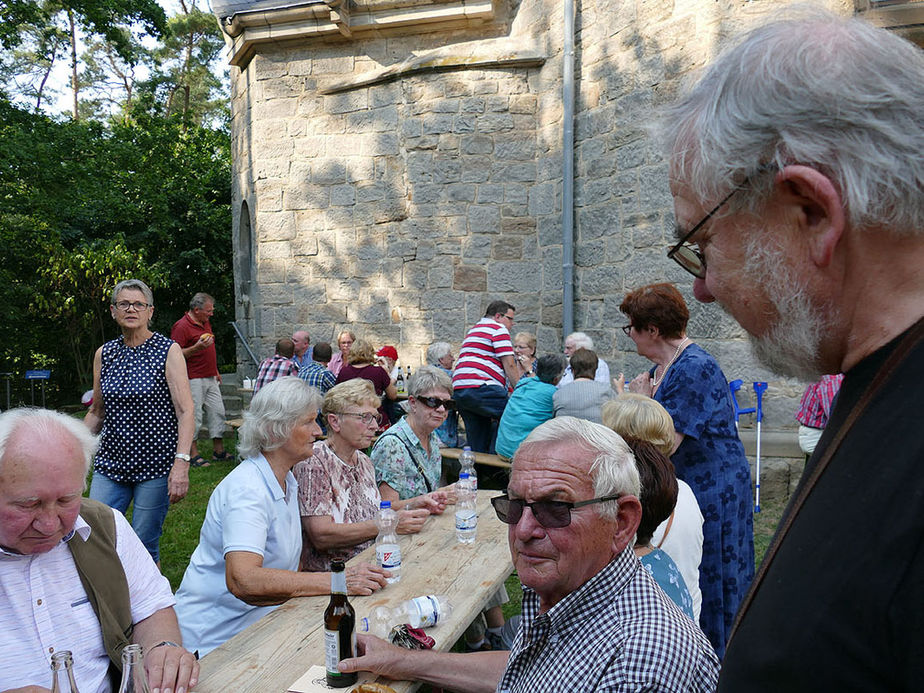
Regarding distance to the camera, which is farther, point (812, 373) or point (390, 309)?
point (390, 309)

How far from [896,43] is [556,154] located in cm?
807

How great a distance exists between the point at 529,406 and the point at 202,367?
16.0 ft

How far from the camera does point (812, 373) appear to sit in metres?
0.93

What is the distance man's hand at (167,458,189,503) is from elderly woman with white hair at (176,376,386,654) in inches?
45.6

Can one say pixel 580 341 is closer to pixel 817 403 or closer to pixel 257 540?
pixel 817 403

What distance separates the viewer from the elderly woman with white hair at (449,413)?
729 centimetres

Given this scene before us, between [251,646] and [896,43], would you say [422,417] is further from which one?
[896,43]

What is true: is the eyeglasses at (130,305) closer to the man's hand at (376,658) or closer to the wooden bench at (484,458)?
the man's hand at (376,658)

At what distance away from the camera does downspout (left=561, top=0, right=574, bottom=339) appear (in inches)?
313

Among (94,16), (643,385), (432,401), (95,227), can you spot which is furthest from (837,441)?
(95,227)

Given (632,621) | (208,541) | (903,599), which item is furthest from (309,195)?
(903,599)

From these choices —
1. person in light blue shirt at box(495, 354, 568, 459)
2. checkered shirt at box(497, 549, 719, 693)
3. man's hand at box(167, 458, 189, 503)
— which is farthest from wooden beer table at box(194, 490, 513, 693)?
person in light blue shirt at box(495, 354, 568, 459)

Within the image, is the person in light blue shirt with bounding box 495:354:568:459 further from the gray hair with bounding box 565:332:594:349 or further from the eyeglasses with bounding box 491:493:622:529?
the eyeglasses with bounding box 491:493:622:529

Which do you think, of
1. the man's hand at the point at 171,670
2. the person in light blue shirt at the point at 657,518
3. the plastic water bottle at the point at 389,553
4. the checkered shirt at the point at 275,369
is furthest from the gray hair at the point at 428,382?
the checkered shirt at the point at 275,369
